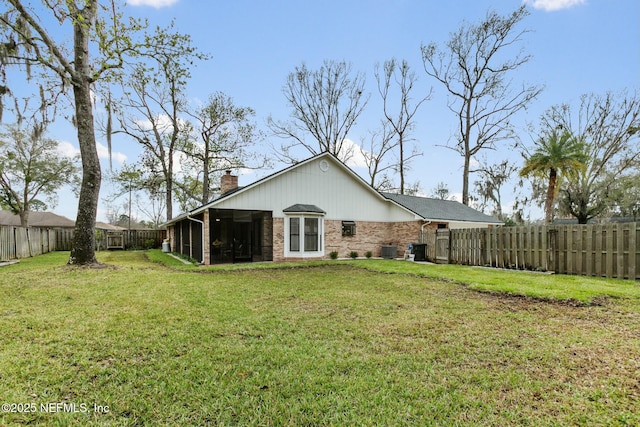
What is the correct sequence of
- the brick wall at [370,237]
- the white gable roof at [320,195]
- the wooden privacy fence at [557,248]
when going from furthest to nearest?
the brick wall at [370,237] < the white gable roof at [320,195] < the wooden privacy fence at [557,248]

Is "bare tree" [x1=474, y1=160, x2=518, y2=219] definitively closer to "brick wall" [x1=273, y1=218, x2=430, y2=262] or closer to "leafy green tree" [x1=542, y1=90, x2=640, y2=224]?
"leafy green tree" [x1=542, y1=90, x2=640, y2=224]

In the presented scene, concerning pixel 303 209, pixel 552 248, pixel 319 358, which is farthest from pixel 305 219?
pixel 319 358

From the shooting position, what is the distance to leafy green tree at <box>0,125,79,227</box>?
25141mm

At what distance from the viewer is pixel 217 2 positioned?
11.6 m

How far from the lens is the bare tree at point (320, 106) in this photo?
2686 centimetres

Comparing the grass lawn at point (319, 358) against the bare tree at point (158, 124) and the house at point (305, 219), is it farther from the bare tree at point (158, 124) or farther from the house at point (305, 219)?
the bare tree at point (158, 124)

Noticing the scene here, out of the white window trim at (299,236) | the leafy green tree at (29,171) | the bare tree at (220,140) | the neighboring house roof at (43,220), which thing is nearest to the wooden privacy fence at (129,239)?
the bare tree at (220,140)

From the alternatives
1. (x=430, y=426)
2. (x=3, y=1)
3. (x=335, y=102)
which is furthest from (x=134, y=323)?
(x=335, y=102)

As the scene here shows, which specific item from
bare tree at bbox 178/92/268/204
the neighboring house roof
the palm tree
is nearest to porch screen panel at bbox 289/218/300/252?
bare tree at bbox 178/92/268/204

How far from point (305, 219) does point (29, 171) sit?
2807 cm

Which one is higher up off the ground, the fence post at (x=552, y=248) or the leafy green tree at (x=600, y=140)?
the leafy green tree at (x=600, y=140)

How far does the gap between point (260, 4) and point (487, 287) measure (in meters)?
13.8

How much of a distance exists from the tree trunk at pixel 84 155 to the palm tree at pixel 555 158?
75.9ft

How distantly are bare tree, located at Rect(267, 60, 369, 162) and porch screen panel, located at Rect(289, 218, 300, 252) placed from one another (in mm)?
13986
